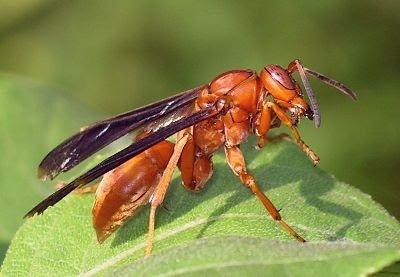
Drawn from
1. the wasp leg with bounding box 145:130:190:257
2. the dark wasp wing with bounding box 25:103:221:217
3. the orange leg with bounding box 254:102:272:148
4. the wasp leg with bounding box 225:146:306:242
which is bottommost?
the wasp leg with bounding box 225:146:306:242

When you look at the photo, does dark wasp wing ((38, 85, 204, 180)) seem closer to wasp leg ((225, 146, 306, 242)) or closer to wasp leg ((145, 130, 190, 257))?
wasp leg ((145, 130, 190, 257))

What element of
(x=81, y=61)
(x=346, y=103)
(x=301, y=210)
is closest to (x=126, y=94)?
(x=81, y=61)

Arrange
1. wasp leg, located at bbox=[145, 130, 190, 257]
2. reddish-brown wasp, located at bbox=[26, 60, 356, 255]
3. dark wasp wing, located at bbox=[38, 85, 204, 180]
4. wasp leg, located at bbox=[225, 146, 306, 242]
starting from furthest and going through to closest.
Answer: dark wasp wing, located at bbox=[38, 85, 204, 180] < reddish-brown wasp, located at bbox=[26, 60, 356, 255] < wasp leg, located at bbox=[145, 130, 190, 257] < wasp leg, located at bbox=[225, 146, 306, 242]

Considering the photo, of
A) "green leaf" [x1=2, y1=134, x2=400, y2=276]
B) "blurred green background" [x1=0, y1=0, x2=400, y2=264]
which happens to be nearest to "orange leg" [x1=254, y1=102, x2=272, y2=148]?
"green leaf" [x1=2, y1=134, x2=400, y2=276]

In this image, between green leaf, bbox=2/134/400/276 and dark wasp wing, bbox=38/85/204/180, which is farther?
dark wasp wing, bbox=38/85/204/180

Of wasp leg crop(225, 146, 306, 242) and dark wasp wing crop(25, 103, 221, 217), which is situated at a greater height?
dark wasp wing crop(25, 103, 221, 217)

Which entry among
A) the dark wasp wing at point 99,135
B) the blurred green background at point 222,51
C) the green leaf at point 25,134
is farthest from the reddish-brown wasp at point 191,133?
the blurred green background at point 222,51

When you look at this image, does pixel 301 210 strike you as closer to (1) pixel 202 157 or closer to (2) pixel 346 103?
(1) pixel 202 157

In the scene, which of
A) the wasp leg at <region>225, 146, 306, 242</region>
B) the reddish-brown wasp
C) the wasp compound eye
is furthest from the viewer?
the wasp compound eye
